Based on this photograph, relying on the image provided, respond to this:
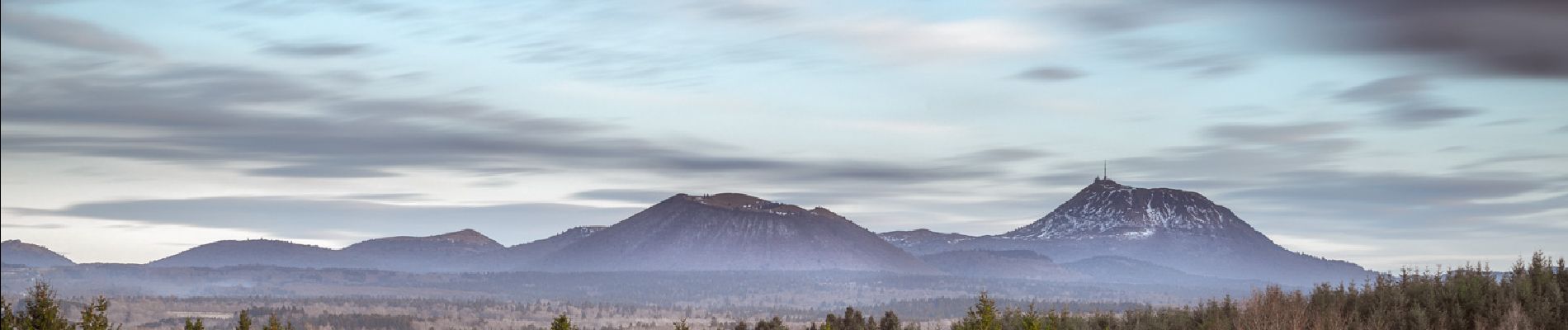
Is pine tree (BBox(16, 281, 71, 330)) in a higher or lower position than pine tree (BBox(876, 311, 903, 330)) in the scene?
lower

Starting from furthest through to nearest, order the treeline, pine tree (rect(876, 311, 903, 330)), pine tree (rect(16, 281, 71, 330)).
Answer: pine tree (rect(876, 311, 903, 330)), pine tree (rect(16, 281, 71, 330)), the treeline

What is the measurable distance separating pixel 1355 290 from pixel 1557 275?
5781mm

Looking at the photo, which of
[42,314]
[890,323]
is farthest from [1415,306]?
[890,323]

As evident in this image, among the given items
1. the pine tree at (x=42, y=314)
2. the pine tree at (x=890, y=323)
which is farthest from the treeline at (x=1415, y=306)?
the pine tree at (x=890, y=323)

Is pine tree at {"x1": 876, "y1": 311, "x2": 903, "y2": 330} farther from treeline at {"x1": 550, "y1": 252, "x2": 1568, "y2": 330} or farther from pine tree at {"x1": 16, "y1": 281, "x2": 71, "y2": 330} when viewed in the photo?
pine tree at {"x1": 16, "y1": 281, "x2": 71, "y2": 330}

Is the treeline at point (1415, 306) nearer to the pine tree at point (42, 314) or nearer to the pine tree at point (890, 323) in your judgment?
the pine tree at point (42, 314)

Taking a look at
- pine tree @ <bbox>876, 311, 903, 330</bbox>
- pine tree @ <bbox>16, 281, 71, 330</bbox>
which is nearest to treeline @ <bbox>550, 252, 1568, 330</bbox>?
pine tree @ <bbox>16, 281, 71, 330</bbox>

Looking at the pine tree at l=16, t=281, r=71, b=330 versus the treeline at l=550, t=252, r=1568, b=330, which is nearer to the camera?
the treeline at l=550, t=252, r=1568, b=330

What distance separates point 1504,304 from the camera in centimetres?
3719

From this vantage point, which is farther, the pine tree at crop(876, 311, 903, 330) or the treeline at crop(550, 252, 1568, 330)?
the pine tree at crop(876, 311, 903, 330)

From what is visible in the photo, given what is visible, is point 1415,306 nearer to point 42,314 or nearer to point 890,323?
point 42,314

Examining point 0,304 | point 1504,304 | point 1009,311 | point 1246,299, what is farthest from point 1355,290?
point 0,304

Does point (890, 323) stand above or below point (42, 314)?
above

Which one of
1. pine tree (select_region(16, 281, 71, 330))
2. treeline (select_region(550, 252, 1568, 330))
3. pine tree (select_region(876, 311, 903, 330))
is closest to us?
treeline (select_region(550, 252, 1568, 330))
